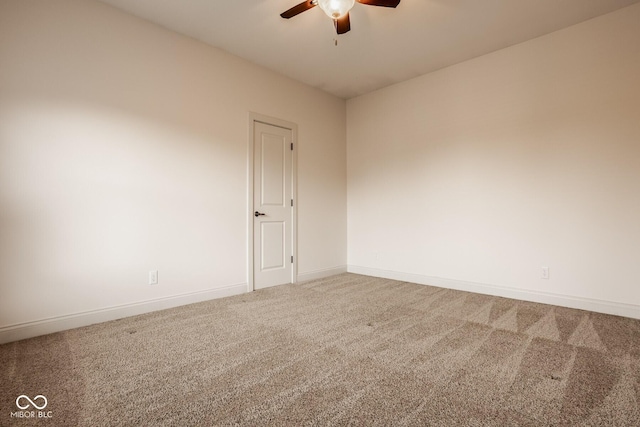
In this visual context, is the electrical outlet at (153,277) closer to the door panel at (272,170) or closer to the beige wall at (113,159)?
the beige wall at (113,159)

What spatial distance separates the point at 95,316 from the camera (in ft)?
8.78

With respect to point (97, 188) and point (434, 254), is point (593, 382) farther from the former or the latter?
point (97, 188)

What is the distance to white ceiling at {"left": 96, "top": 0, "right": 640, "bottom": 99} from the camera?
2814 millimetres

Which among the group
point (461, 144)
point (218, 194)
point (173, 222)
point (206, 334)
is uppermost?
point (461, 144)

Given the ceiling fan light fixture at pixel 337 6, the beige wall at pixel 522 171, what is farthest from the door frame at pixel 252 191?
the ceiling fan light fixture at pixel 337 6

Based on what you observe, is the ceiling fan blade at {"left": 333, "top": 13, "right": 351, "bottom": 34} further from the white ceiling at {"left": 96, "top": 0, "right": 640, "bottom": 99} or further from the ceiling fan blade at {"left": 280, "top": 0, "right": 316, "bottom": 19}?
the white ceiling at {"left": 96, "top": 0, "right": 640, "bottom": 99}

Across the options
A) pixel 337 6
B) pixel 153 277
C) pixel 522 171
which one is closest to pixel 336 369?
pixel 153 277

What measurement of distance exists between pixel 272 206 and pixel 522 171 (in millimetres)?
3091

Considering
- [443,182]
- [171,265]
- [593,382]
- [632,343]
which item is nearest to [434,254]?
[443,182]

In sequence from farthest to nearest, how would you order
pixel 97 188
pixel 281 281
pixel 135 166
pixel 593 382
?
pixel 281 281 → pixel 135 166 → pixel 97 188 → pixel 593 382

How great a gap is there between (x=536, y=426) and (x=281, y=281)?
3.23 meters

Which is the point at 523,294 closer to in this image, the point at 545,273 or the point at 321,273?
the point at 545,273

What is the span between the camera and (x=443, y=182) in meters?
4.10

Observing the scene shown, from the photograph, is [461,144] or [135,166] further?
[461,144]
